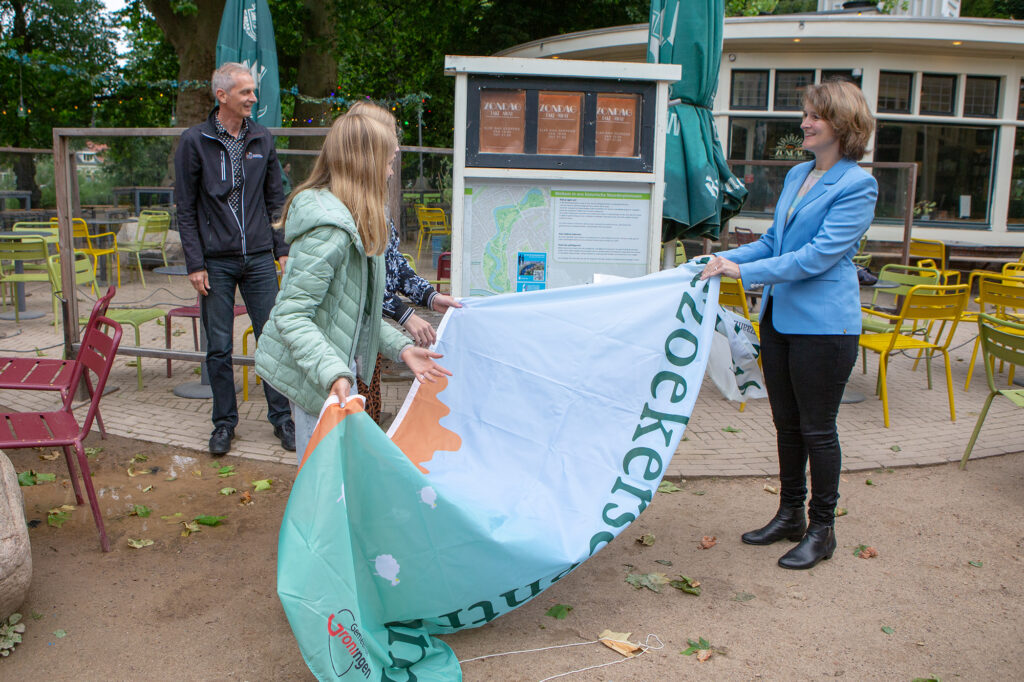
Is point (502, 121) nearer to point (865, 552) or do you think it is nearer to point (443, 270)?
point (865, 552)

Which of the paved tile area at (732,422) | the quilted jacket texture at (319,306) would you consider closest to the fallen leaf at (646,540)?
the paved tile area at (732,422)

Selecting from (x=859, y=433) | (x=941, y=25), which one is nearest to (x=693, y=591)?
(x=859, y=433)

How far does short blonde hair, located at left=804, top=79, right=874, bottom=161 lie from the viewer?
3.45 m

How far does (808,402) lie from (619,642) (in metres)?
1.33

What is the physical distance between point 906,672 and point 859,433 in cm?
315

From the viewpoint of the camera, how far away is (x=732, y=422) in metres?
6.23

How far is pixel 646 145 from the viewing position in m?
4.64

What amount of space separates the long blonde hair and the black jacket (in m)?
2.05

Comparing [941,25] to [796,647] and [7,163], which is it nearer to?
[796,647]

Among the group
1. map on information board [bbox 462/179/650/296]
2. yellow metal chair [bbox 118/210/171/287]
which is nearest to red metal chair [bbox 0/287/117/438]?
map on information board [bbox 462/179/650/296]

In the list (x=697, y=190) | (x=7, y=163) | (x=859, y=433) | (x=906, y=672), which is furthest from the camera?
(x=7, y=163)

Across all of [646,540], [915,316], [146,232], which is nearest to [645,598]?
[646,540]

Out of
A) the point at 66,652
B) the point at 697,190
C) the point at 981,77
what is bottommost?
the point at 66,652

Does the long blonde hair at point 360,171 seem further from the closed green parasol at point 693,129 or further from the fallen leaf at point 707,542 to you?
the closed green parasol at point 693,129
